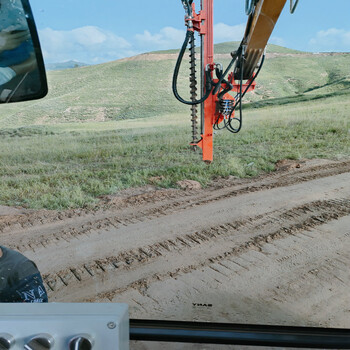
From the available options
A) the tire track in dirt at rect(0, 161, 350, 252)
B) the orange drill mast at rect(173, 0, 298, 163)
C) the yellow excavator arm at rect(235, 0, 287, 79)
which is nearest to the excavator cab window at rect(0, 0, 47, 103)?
the orange drill mast at rect(173, 0, 298, 163)

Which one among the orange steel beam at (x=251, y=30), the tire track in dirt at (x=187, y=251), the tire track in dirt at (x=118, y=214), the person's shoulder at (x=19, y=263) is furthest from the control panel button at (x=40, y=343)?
the tire track in dirt at (x=118, y=214)

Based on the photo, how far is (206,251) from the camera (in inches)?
75.8

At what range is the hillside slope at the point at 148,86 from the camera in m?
2.64

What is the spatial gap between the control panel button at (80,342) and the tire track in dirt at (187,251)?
1.17 meters

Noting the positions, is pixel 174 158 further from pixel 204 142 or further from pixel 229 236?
pixel 229 236

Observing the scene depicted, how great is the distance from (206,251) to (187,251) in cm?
10

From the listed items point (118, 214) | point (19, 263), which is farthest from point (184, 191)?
point (19, 263)

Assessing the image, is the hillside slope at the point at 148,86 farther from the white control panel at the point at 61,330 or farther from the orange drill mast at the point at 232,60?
the white control panel at the point at 61,330

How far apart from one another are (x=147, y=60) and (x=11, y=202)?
1504 millimetres

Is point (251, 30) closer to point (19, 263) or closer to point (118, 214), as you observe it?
point (118, 214)

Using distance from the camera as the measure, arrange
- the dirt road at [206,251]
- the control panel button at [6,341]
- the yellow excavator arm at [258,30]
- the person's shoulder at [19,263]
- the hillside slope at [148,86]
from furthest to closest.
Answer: the hillside slope at [148,86], the yellow excavator arm at [258,30], the dirt road at [206,251], the person's shoulder at [19,263], the control panel button at [6,341]

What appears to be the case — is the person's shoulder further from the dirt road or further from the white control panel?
the dirt road

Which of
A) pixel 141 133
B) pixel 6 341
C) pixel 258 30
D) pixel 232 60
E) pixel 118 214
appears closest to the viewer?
pixel 6 341

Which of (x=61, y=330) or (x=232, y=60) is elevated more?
(x=232, y=60)
